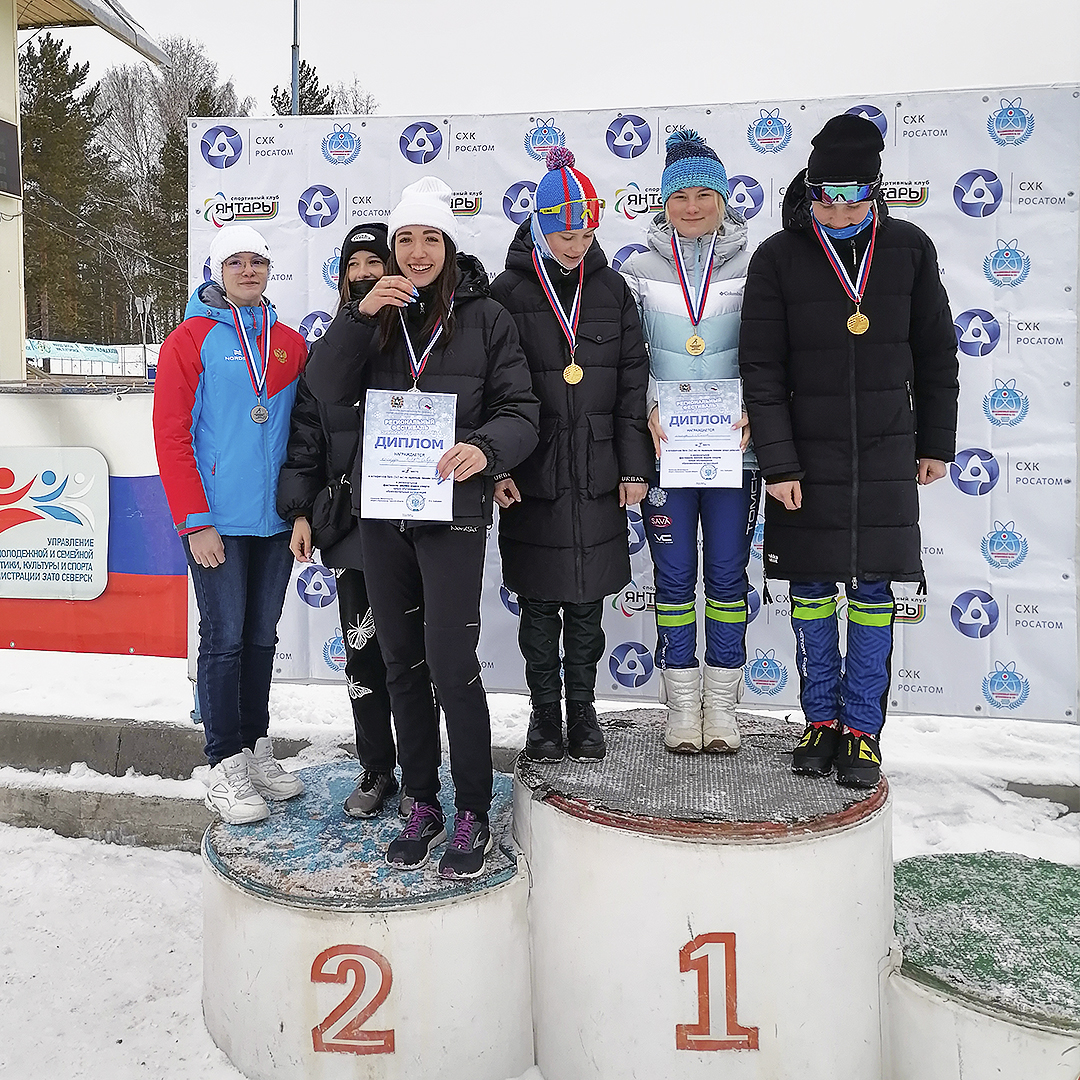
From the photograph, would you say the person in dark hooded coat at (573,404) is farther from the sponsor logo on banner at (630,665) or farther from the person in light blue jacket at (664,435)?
the sponsor logo on banner at (630,665)

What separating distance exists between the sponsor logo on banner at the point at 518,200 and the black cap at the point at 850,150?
5.33 feet

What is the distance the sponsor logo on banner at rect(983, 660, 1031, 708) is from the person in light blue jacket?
1531mm

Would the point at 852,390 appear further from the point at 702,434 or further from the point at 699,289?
the point at 699,289

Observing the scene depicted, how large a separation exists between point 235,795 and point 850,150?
2.45 meters

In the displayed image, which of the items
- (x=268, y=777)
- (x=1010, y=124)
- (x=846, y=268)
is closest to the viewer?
(x=846, y=268)

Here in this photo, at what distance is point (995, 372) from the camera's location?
3.60m

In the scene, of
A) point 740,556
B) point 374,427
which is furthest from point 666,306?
point 374,427

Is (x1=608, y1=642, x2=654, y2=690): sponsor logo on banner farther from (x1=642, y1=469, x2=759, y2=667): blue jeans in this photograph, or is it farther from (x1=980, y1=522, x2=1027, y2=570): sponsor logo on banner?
(x1=980, y1=522, x2=1027, y2=570): sponsor logo on banner

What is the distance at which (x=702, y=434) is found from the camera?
2.54 metres

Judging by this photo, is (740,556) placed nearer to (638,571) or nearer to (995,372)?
(638,571)

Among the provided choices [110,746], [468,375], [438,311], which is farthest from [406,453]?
[110,746]

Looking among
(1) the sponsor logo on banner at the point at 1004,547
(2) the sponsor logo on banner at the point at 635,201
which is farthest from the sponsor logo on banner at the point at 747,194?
(1) the sponsor logo on banner at the point at 1004,547

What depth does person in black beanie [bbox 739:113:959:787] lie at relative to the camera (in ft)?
8.06

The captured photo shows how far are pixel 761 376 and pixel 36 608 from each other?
140 inches
